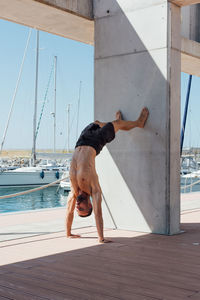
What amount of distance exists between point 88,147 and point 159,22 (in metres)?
2.08

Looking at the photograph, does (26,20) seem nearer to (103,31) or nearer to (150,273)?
(103,31)

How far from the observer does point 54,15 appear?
6840 mm

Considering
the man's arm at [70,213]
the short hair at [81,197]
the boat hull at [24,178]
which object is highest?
the short hair at [81,197]

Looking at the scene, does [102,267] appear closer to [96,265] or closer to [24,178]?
[96,265]

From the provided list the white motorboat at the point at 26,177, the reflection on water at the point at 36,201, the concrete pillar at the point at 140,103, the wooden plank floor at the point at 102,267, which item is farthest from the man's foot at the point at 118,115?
the white motorboat at the point at 26,177

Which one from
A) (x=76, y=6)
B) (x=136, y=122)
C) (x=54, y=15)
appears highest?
(x=76, y=6)

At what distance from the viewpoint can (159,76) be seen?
634 centimetres

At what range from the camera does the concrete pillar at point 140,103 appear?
20.6 feet

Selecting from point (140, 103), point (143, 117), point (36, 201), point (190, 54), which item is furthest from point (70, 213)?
point (36, 201)

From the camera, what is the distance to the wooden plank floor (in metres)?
3.48

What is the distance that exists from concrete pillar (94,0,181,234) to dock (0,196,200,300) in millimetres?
371

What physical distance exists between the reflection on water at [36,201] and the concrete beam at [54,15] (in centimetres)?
988

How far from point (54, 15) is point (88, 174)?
267 centimetres

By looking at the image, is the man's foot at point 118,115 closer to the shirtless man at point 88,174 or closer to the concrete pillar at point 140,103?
the concrete pillar at point 140,103
